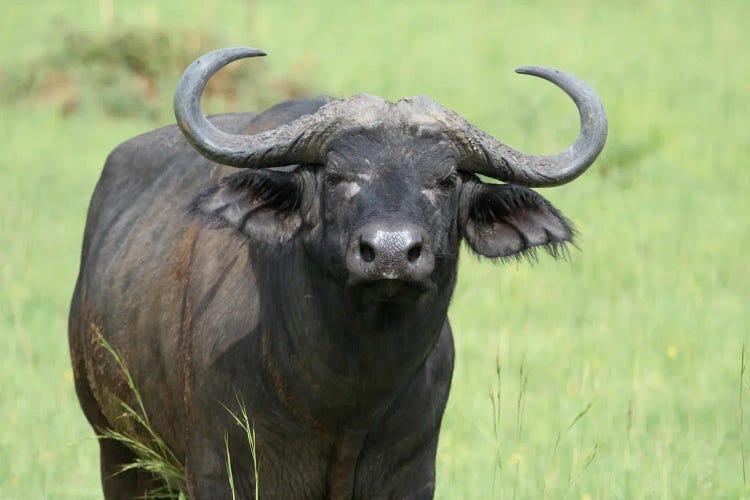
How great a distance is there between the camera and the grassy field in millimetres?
7355

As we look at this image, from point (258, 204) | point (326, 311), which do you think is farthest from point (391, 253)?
point (258, 204)

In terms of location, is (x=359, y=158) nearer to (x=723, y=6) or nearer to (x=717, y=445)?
(x=717, y=445)

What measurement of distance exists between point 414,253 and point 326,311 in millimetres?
677

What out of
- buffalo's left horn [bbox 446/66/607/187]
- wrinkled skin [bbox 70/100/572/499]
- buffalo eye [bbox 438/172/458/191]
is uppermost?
buffalo's left horn [bbox 446/66/607/187]

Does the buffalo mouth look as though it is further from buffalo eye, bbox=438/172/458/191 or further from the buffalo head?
buffalo eye, bbox=438/172/458/191

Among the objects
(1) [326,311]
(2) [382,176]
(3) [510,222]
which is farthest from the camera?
(3) [510,222]

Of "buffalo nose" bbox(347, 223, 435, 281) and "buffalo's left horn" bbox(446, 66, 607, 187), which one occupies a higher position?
"buffalo's left horn" bbox(446, 66, 607, 187)

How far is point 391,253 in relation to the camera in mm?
4211

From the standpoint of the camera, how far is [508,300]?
9.94 metres

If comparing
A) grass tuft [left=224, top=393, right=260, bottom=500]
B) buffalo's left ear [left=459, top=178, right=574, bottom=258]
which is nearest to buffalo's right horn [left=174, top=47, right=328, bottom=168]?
buffalo's left ear [left=459, top=178, right=574, bottom=258]

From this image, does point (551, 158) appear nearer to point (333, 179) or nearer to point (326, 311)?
point (333, 179)

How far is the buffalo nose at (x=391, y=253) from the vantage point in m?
4.21

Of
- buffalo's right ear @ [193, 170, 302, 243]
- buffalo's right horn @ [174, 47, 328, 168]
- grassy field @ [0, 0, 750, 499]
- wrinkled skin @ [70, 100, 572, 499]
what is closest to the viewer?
wrinkled skin @ [70, 100, 572, 499]

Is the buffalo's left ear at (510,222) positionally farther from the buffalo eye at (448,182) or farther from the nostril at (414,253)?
the nostril at (414,253)
